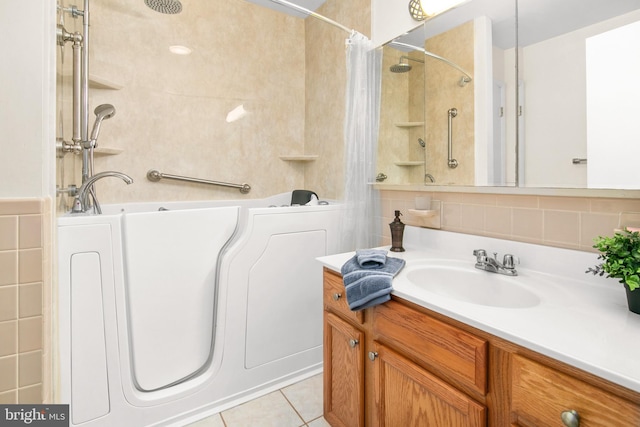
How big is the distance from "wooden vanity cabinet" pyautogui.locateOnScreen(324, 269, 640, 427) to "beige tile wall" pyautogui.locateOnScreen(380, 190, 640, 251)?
1.94ft

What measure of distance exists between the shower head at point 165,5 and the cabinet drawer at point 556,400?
2.68 metres

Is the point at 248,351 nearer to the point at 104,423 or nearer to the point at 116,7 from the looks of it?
the point at 104,423

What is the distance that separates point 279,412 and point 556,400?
131cm

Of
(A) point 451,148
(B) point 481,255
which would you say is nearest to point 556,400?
(B) point 481,255

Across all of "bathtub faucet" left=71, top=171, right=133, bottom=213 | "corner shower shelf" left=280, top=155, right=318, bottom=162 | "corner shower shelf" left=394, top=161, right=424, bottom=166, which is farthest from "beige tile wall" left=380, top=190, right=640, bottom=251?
"bathtub faucet" left=71, top=171, right=133, bottom=213

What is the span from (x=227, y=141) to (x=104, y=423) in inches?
77.4

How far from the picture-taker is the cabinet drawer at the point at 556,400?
1.78 ft

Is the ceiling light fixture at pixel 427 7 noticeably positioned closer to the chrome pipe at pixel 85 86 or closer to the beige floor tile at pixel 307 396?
the chrome pipe at pixel 85 86

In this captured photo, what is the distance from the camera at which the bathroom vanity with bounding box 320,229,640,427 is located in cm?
58

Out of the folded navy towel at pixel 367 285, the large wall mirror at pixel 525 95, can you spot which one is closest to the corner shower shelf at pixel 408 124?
the large wall mirror at pixel 525 95

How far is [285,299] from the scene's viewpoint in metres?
1.76

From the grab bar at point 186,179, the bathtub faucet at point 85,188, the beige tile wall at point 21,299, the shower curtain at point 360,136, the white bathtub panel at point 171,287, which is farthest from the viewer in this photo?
the grab bar at point 186,179

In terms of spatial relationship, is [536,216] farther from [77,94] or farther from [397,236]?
[77,94]

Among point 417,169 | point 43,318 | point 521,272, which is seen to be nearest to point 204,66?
point 417,169
